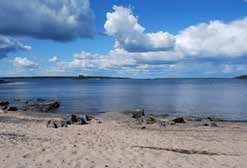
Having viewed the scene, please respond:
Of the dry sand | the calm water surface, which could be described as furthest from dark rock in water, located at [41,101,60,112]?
the dry sand

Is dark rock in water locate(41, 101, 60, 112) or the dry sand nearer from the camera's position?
the dry sand

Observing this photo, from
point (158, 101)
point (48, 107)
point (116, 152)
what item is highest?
point (116, 152)

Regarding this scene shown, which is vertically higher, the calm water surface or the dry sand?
the dry sand

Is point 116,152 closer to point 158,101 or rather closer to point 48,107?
point 48,107

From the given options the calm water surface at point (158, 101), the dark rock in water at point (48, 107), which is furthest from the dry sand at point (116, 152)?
the dark rock in water at point (48, 107)

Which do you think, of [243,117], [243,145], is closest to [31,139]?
[243,145]

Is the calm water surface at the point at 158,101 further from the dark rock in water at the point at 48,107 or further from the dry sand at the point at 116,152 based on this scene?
the dry sand at the point at 116,152

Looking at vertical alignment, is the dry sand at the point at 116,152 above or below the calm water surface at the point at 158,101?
above

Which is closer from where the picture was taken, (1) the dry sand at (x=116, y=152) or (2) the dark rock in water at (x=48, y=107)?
(1) the dry sand at (x=116, y=152)

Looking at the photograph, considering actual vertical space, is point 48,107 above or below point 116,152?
below

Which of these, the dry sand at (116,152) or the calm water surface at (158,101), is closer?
the dry sand at (116,152)

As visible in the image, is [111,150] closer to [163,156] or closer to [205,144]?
[163,156]

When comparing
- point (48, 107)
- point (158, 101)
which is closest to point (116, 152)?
point (48, 107)

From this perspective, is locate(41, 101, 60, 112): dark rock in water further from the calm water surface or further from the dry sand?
the dry sand
